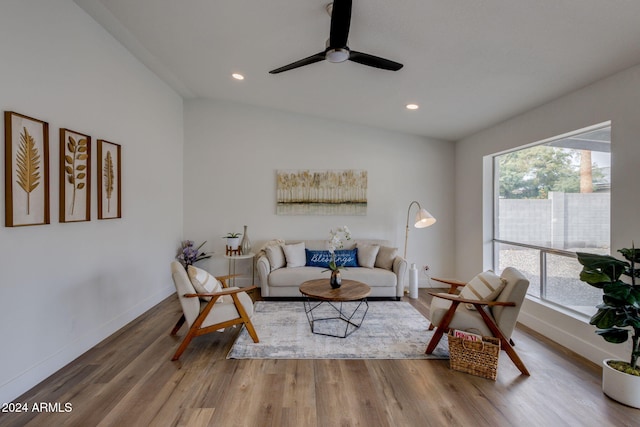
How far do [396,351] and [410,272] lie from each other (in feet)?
6.51

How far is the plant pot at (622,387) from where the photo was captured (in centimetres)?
195

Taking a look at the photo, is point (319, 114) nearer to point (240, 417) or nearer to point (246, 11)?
point (246, 11)

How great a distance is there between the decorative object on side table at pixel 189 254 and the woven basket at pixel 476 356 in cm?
372

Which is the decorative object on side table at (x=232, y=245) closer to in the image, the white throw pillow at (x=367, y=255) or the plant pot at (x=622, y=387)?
the white throw pillow at (x=367, y=255)

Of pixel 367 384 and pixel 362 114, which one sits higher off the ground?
pixel 362 114

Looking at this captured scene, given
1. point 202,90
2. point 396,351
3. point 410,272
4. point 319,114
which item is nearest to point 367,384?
point 396,351

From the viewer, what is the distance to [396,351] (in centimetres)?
273

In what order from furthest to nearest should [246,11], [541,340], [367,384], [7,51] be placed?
1. [541,340]
2. [246,11]
3. [367,384]
4. [7,51]

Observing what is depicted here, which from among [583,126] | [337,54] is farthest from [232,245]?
[583,126]

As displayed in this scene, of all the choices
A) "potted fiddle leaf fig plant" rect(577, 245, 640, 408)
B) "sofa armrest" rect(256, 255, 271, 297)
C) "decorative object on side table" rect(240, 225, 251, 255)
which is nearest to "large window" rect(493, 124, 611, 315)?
"potted fiddle leaf fig plant" rect(577, 245, 640, 408)

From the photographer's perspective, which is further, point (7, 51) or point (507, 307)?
point (507, 307)

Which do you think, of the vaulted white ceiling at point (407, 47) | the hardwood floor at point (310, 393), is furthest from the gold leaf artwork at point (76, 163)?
the hardwood floor at point (310, 393)

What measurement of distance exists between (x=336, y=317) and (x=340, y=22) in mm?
3052

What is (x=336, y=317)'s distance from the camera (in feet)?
11.7
